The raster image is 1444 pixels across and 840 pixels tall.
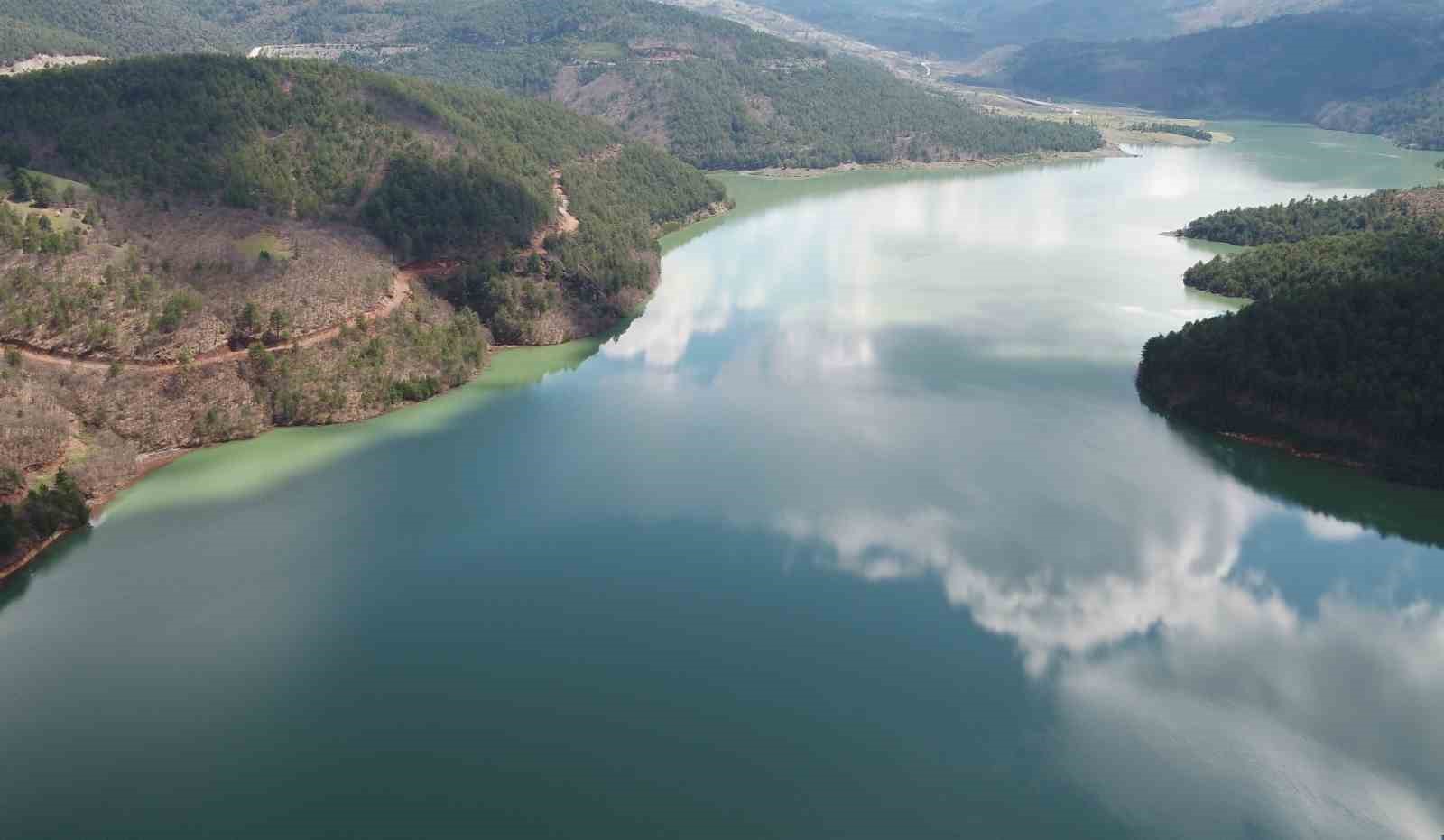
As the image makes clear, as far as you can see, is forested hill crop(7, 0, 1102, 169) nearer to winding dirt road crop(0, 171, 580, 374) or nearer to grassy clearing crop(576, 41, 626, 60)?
grassy clearing crop(576, 41, 626, 60)

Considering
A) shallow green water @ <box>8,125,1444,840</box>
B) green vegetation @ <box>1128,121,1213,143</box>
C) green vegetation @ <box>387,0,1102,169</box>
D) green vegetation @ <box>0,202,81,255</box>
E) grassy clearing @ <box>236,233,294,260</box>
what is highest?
green vegetation @ <box>387,0,1102,169</box>

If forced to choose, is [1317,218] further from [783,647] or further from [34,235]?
[34,235]

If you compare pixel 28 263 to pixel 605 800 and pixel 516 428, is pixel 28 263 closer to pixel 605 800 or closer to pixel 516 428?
pixel 516 428

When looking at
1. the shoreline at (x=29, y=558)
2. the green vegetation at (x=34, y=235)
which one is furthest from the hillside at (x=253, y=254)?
the shoreline at (x=29, y=558)

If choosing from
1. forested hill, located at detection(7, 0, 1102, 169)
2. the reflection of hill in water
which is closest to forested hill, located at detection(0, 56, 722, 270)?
the reflection of hill in water

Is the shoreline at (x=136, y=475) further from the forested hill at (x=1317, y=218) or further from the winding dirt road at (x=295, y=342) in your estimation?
the forested hill at (x=1317, y=218)

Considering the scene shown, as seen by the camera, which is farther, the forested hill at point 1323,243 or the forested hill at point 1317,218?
the forested hill at point 1317,218
